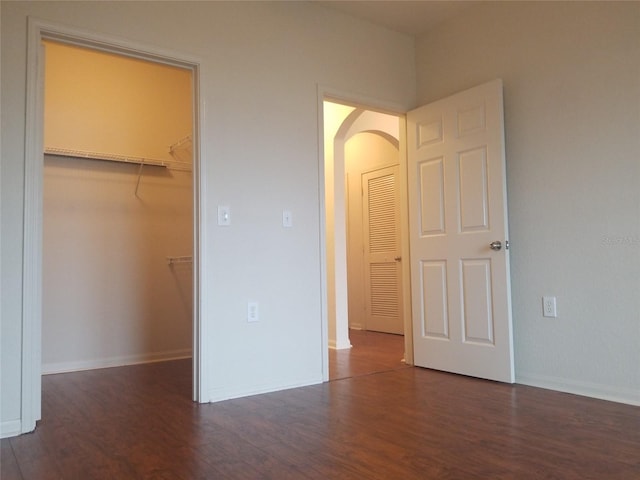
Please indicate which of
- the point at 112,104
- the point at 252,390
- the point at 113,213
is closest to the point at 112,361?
the point at 113,213

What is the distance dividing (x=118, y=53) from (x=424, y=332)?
9.02ft

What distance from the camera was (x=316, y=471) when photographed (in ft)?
5.90

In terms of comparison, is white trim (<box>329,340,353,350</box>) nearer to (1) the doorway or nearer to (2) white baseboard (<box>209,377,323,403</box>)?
(1) the doorway

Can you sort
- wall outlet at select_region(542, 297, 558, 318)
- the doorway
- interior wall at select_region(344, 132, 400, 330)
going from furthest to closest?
interior wall at select_region(344, 132, 400, 330), the doorway, wall outlet at select_region(542, 297, 558, 318)

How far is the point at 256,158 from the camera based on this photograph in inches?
122

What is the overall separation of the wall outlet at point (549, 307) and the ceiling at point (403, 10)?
2.11 m

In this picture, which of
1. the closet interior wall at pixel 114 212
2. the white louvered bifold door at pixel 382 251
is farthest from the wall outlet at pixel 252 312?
the white louvered bifold door at pixel 382 251

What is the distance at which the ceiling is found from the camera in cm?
343

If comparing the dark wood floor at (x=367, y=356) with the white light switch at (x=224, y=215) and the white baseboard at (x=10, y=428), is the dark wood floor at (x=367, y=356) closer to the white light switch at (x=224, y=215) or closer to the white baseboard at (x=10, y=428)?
the white light switch at (x=224, y=215)

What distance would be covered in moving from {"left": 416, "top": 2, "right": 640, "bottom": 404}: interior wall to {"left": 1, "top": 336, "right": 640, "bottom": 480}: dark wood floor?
30 cm

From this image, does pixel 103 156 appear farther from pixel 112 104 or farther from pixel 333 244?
pixel 333 244

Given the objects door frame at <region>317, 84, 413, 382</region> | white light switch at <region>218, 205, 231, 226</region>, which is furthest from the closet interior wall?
door frame at <region>317, 84, 413, 382</region>

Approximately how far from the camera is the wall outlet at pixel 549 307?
2.98 metres

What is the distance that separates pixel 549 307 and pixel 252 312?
1.83m
